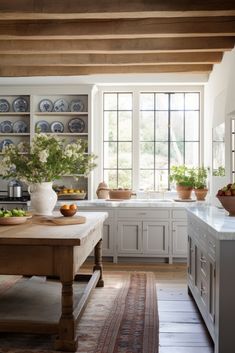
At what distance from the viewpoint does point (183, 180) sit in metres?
6.71

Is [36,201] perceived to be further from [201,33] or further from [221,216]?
[201,33]

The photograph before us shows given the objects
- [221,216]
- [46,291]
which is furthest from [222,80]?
[46,291]

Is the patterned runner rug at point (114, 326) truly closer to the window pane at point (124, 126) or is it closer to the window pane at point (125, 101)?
the window pane at point (124, 126)

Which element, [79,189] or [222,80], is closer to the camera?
[222,80]

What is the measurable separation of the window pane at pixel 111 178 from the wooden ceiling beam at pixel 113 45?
7.65 feet

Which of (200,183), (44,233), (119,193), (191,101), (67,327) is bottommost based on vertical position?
(67,327)

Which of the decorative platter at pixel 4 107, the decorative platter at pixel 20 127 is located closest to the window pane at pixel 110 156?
the decorative platter at pixel 20 127

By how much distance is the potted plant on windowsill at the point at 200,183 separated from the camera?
6.63 m

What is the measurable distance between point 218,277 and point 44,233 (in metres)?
1.22

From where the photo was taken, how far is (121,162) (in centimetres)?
725

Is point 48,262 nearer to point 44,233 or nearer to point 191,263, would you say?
point 44,233

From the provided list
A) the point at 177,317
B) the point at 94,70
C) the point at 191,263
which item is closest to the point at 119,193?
the point at 94,70

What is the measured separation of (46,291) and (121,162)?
3.20 m

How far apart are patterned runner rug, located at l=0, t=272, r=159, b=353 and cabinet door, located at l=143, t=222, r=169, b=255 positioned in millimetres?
1254
